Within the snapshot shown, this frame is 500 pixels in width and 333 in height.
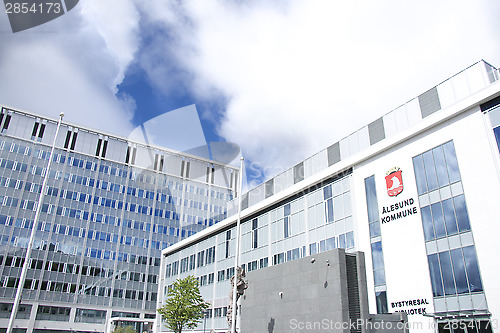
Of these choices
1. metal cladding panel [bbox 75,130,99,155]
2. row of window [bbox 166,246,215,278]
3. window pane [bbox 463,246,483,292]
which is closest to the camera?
window pane [bbox 463,246,483,292]

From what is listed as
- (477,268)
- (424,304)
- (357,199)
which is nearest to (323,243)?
(357,199)

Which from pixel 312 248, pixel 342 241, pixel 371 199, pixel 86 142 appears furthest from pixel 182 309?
pixel 86 142

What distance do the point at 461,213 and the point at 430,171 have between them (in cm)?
350

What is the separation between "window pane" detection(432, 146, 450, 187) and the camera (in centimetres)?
2462

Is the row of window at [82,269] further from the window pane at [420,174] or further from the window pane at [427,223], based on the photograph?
the window pane at [427,223]

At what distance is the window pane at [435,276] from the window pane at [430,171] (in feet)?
14.4

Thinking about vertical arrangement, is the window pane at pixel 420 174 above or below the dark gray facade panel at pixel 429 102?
below

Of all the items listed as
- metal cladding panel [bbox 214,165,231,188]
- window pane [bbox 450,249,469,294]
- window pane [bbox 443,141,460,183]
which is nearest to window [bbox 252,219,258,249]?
window pane [bbox 450,249,469,294]

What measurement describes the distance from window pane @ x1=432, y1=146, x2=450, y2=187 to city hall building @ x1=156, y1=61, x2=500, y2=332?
66mm

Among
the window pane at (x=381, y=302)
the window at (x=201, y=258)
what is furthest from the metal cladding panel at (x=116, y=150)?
the window pane at (x=381, y=302)

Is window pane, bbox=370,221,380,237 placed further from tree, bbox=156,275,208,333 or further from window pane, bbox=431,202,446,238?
tree, bbox=156,275,208,333

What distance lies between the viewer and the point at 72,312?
68875mm

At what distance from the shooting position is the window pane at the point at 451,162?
24.1m

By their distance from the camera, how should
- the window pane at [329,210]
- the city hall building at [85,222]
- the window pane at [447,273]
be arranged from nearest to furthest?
the window pane at [447,273]
the window pane at [329,210]
the city hall building at [85,222]
